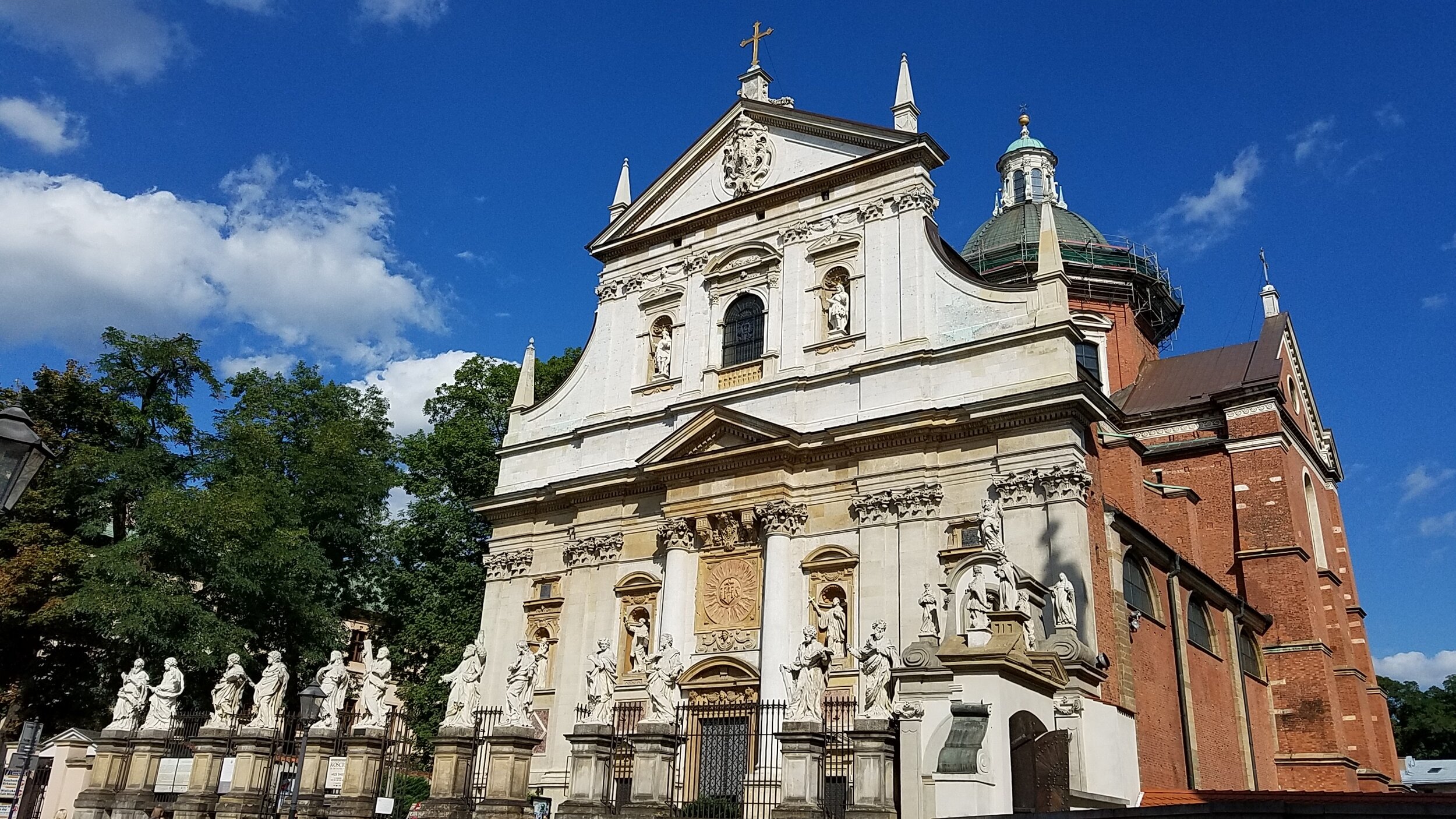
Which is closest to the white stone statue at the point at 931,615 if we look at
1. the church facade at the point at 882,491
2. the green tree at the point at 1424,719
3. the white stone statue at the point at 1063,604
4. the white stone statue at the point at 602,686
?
the church facade at the point at 882,491

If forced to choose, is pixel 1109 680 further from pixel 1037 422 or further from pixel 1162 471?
pixel 1162 471

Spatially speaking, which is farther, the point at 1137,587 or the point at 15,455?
the point at 1137,587

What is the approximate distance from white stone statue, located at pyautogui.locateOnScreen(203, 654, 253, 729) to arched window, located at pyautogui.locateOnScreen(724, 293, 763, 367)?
39.4 ft

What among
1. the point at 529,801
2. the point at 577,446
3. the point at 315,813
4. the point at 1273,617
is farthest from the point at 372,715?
the point at 1273,617

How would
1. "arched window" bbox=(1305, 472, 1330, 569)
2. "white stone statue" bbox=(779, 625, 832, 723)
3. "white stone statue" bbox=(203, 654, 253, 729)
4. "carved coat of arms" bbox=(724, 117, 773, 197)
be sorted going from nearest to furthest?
"white stone statue" bbox=(779, 625, 832, 723) < "white stone statue" bbox=(203, 654, 253, 729) < "carved coat of arms" bbox=(724, 117, 773, 197) < "arched window" bbox=(1305, 472, 1330, 569)

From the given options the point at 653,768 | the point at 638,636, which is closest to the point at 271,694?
the point at 638,636

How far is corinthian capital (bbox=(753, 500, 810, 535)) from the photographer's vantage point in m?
22.2

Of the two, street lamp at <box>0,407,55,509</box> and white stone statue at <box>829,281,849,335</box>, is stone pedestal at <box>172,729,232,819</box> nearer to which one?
white stone statue at <box>829,281,849,335</box>

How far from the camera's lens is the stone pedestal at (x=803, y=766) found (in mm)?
14180

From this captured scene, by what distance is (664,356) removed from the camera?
2647 cm

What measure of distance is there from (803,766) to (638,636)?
396 inches

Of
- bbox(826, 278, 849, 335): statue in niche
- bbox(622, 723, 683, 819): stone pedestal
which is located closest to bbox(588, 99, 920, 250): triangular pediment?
bbox(826, 278, 849, 335): statue in niche

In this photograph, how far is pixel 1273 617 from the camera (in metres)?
27.5

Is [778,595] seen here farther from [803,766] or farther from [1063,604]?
[803,766]
